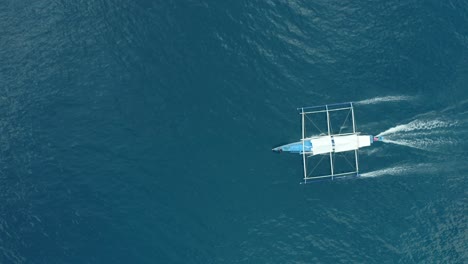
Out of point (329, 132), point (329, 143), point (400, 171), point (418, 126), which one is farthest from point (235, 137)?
point (418, 126)

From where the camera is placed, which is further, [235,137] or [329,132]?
[235,137]

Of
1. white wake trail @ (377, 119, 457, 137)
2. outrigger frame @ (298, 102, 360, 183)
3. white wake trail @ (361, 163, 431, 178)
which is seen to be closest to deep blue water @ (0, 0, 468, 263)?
white wake trail @ (361, 163, 431, 178)

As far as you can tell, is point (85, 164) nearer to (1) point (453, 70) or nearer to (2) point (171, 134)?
(2) point (171, 134)

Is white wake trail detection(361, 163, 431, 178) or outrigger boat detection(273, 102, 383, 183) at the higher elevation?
outrigger boat detection(273, 102, 383, 183)

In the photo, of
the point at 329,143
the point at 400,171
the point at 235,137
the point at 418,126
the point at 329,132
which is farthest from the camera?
the point at 235,137

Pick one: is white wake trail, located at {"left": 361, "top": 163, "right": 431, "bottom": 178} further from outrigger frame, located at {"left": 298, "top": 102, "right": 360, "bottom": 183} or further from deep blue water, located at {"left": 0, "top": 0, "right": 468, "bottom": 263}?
outrigger frame, located at {"left": 298, "top": 102, "right": 360, "bottom": 183}

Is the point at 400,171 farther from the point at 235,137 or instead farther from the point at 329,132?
the point at 235,137

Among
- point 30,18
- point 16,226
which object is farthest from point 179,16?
point 16,226
